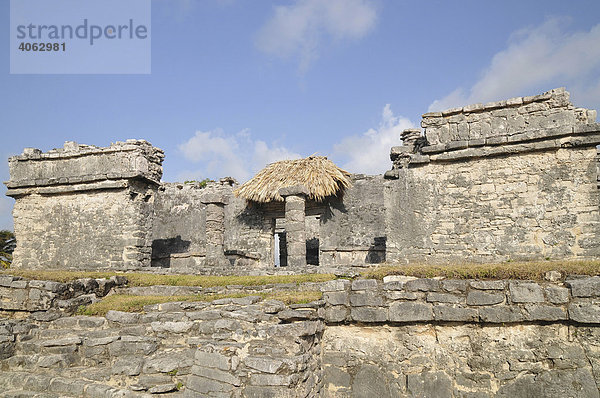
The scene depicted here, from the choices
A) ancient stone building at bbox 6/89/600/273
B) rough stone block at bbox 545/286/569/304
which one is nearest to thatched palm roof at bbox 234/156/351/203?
ancient stone building at bbox 6/89/600/273

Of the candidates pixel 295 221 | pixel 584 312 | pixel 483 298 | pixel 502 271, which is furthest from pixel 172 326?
pixel 295 221

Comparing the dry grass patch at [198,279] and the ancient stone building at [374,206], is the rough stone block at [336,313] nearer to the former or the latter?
the dry grass patch at [198,279]

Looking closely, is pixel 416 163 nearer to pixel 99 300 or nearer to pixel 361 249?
pixel 361 249

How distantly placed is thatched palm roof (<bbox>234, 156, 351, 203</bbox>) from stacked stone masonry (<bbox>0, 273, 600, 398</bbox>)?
25.0 feet

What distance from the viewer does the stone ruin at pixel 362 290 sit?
17.1ft

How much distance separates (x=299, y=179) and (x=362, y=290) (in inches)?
314

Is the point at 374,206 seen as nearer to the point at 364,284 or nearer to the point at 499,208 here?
the point at 499,208

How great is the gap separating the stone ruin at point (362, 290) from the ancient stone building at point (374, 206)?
39 mm

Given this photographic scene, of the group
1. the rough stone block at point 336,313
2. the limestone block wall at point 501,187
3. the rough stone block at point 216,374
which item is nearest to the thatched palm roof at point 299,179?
the limestone block wall at point 501,187

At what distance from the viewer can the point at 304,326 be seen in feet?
17.7

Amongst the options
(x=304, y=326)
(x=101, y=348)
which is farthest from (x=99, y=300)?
(x=304, y=326)

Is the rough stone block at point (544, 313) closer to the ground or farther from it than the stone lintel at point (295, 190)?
closer to the ground

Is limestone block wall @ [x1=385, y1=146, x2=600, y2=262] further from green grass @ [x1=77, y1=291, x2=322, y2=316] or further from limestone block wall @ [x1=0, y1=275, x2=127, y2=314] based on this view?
limestone block wall @ [x1=0, y1=275, x2=127, y2=314]

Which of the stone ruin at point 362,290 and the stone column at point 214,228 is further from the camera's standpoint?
the stone column at point 214,228
